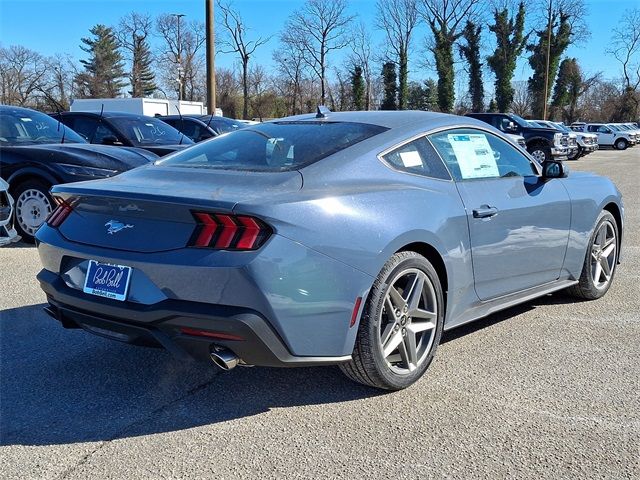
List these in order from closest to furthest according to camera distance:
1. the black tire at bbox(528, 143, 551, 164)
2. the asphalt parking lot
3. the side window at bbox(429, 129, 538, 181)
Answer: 1. the asphalt parking lot
2. the side window at bbox(429, 129, 538, 181)
3. the black tire at bbox(528, 143, 551, 164)

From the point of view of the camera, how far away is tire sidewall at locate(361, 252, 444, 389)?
3.08m

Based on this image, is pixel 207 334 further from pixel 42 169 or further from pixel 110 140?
pixel 110 140

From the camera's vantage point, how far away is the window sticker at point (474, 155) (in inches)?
156

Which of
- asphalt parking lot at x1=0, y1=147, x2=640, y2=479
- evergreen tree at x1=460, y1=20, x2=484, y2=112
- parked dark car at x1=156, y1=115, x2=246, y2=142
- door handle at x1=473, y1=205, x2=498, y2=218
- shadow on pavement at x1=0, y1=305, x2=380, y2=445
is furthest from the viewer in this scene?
evergreen tree at x1=460, y1=20, x2=484, y2=112

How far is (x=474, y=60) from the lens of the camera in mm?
61969

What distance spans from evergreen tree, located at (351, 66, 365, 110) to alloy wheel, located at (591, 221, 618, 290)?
167 ft

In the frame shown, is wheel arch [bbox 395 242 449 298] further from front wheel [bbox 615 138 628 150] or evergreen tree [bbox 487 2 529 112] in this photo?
evergreen tree [bbox 487 2 529 112]

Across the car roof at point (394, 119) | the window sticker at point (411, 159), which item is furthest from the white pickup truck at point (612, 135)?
the window sticker at point (411, 159)

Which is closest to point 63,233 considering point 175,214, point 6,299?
point 175,214

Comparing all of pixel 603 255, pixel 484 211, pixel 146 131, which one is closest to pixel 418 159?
pixel 484 211

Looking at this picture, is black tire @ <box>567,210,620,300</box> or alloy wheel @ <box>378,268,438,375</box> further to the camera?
black tire @ <box>567,210,620,300</box>

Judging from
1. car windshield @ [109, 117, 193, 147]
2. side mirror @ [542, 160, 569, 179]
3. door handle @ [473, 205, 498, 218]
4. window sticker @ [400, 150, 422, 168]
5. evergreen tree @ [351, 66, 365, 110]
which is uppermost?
evergreen tree @ [351, 66, 365, 110]

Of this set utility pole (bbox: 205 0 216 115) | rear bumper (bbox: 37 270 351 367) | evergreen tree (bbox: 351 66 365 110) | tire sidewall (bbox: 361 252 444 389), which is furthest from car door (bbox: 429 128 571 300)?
evergreen tree (bbox: 351 66 365 110)

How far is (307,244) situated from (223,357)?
2.03 ft
